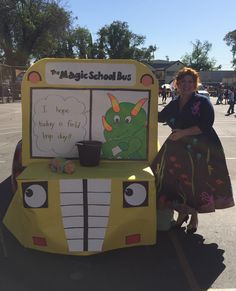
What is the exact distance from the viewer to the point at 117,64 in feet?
16.0

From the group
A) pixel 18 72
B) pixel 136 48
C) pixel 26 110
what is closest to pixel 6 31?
pixel 18 72

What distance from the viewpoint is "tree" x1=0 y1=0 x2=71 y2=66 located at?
48781 mm

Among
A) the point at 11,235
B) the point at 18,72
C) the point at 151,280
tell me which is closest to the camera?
the point at 151,280

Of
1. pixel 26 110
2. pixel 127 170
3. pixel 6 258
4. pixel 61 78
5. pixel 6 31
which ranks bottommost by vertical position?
pixel 6 258

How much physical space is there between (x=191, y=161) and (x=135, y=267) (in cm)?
122

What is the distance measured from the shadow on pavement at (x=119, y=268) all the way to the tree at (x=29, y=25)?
45.1 m

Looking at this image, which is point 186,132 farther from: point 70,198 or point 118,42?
point 118,42

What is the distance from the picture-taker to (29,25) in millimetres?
48594

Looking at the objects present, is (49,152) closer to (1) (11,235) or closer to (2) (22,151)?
(2) (22,151)

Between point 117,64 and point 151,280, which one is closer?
point 151,280

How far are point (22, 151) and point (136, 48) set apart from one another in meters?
102

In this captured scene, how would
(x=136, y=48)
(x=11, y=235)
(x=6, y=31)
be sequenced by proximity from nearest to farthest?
(x=11, y=235)
(x=6, y=31)
(x=136, y=48)

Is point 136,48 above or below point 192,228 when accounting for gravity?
above

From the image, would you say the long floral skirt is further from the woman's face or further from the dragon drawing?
the woman's face
